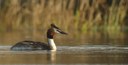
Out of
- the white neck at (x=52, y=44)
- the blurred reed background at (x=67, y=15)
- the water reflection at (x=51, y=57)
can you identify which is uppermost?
the blurred reed background at (x=67, y=15)

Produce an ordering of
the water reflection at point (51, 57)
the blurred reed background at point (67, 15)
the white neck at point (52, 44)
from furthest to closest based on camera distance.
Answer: the blurred reed background at point (67, 15), the white neck at point (52, 44), the water reflection at point (51, 57)

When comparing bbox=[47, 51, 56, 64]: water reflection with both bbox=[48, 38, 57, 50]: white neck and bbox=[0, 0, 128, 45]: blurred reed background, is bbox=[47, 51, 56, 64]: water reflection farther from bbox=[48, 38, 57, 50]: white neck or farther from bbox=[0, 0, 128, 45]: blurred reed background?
bbox=[0, 0, 128, 45]: blurred reed background

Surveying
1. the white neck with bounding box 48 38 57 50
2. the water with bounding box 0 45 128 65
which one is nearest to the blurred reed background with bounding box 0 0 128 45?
the white neck with bounding box 48 38 57 50

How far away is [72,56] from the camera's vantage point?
483 inches

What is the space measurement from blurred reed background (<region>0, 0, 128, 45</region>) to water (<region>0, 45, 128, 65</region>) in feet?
19.1

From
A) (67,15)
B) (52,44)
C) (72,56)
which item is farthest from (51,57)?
(67,15)

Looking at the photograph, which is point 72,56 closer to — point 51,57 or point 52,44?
point 51,57

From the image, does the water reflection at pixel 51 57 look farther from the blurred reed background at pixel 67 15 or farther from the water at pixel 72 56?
the blurred reed background at pixel 67 15

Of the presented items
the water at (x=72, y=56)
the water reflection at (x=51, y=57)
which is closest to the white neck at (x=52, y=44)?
the water at (x=72, y=56)

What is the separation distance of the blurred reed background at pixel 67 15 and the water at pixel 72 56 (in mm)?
5810

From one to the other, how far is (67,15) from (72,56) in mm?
7924

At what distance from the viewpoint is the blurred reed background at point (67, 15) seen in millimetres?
20172

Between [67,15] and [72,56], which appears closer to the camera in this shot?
[72,56]

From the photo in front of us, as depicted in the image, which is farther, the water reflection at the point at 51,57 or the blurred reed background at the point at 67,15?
the blurred reed background at the point at 67,15
